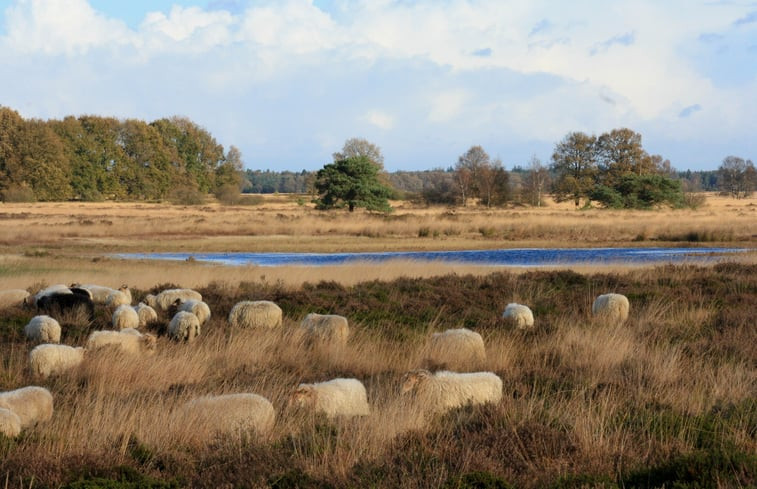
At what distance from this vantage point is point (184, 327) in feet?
41.9

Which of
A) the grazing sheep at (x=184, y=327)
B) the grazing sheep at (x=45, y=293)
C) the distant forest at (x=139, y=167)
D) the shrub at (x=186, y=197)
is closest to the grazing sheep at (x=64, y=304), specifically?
the grazing sheep at (x=45, y=293)

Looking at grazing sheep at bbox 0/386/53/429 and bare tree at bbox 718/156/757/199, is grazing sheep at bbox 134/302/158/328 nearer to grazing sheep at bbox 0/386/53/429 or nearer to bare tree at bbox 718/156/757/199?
grazing sheep at bbox 0/386/53/429

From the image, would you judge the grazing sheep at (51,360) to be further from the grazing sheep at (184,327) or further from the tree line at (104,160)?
the tree line at (104,160)

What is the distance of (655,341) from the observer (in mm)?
13133

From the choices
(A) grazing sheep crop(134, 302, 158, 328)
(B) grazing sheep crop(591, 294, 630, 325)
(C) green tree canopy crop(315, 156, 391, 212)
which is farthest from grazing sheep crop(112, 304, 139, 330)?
(C) green tree canopy crop(315, 156, 391, 212)

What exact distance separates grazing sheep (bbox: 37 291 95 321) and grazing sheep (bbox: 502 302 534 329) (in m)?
7.51

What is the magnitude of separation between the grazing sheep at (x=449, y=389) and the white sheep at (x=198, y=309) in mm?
6319

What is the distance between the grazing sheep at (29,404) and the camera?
783 cm

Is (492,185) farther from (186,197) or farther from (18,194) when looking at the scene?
(18,194)

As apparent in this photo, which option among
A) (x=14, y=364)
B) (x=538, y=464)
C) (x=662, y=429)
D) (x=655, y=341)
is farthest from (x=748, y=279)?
(x=14, y=364)

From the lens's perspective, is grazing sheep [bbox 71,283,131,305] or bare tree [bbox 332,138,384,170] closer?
grazing sheep [bbox 71,283,131,305]

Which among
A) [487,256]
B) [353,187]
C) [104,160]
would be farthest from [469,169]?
[487,256]

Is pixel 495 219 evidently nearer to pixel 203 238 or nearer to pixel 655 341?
pixel 203 238

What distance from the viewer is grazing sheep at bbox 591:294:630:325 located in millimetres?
15102
